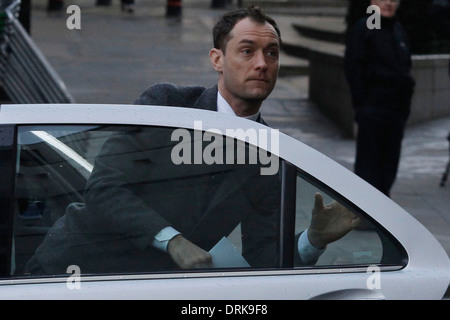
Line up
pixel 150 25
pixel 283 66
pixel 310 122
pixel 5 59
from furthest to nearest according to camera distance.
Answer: pixel 150 25
pixel 283 66
pixel 310 122
pixel 5 59

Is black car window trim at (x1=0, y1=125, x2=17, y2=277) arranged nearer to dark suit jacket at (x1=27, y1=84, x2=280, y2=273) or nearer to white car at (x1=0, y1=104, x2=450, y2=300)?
white car at (x1=0, y1=104, x2=450, y2=300)

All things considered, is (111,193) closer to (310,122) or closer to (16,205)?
(16,205)

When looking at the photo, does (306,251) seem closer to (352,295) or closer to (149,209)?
(352,295)

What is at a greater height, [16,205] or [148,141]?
[148,141]

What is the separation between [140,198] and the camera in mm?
3129

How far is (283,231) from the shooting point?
312 cm

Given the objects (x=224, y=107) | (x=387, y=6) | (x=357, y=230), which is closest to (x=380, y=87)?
(x=387, y=6)

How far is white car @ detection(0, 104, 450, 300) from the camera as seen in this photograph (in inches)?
120

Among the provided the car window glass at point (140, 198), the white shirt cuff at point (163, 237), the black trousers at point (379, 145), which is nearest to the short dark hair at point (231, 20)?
the car window glass at point (140, 198)

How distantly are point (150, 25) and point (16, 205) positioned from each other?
20.5m

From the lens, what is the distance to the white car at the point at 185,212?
3.04 meters

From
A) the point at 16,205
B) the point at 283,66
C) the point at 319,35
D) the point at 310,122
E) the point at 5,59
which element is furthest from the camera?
the point at 319,35
